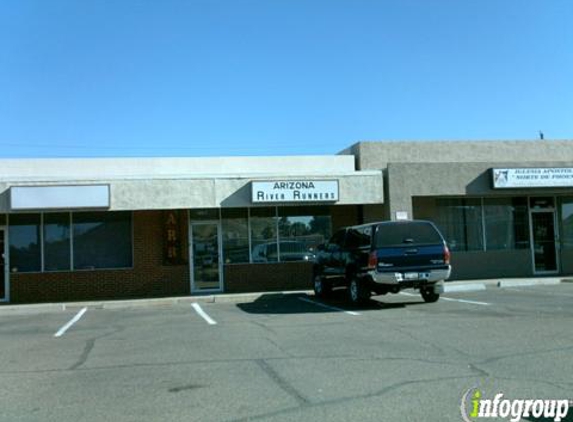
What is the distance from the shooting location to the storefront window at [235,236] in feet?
70.1

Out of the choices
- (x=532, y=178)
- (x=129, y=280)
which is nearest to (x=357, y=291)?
(x=129, y=280)

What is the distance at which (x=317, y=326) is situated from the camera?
1231cm

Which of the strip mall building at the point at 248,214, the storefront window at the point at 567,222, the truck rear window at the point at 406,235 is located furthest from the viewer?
the storefront window at the point at 567,222

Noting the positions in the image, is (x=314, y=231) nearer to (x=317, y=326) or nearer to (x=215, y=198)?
(x=215, y=198)

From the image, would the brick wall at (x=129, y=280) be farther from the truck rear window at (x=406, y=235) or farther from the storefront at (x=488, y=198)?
the truck rear window at (x=406, y=235)

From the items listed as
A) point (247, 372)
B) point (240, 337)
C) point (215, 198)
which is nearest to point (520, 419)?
point (247, 372)

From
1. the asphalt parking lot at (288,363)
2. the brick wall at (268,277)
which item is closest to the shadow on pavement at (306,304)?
the asphalt parking lot at (288,363)

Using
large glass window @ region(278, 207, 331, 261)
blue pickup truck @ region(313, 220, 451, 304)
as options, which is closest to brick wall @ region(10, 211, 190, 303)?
large glass window @ region(278, 207, 331, 261)

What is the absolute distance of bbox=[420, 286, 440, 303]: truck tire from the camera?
52.3 ft

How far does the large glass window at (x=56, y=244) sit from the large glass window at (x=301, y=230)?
647cm

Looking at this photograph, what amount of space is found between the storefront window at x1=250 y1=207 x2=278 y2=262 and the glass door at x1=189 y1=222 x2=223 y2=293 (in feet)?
3.90

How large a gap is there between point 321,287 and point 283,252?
342 cm

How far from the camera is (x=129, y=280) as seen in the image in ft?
67.7

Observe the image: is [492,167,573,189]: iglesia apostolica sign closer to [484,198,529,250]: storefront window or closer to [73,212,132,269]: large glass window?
[484,198,529,250]: storefront window
